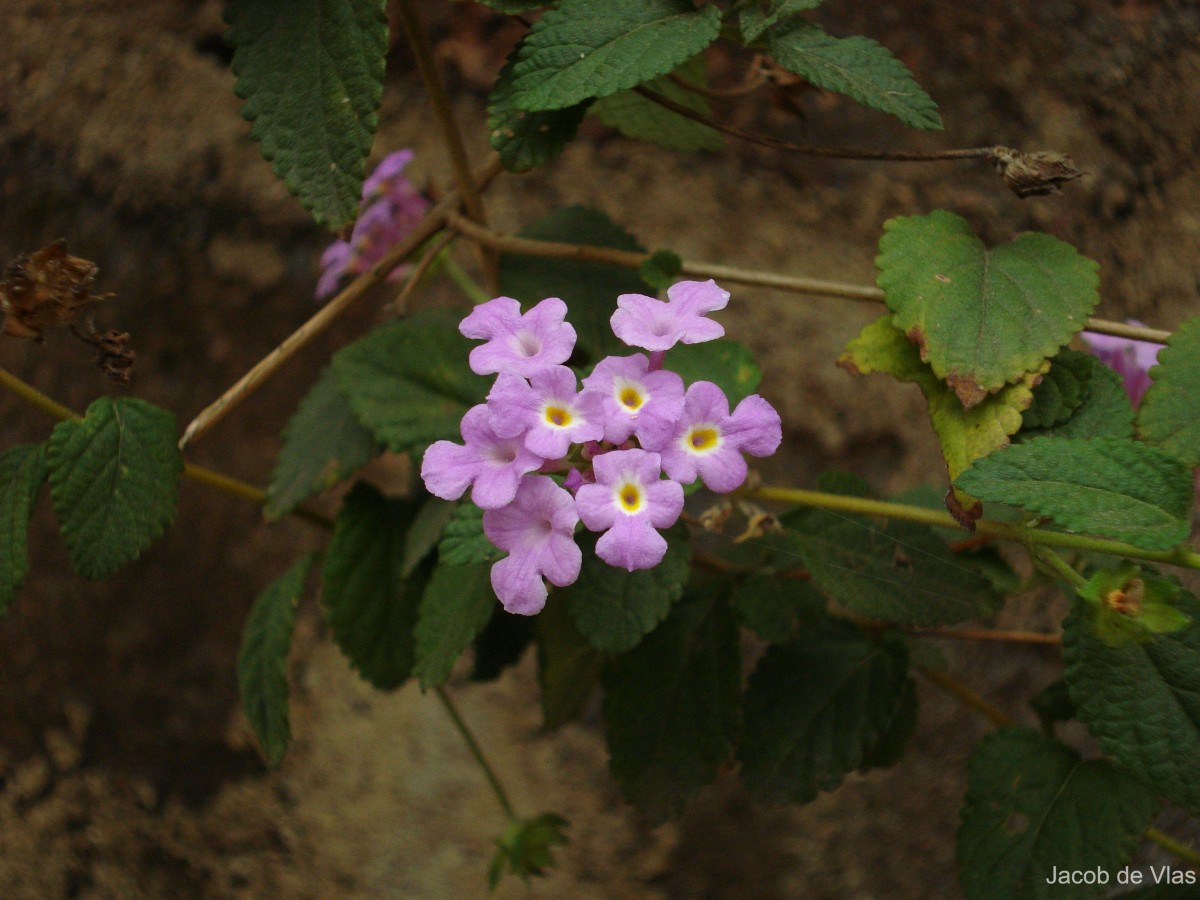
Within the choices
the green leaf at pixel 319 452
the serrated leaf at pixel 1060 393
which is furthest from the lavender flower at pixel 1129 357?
the green leaf at pixel 319 452

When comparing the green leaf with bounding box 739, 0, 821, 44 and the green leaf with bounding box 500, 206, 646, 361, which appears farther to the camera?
the green leaf with bounding box 500, 206, 646, 361

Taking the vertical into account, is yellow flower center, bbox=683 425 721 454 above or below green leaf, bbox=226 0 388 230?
below

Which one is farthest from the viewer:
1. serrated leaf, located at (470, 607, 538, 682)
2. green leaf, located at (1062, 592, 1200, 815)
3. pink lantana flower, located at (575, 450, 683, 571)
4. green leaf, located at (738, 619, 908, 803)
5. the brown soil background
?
the brown soil background

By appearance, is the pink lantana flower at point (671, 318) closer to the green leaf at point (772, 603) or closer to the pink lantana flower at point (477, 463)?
the pink lantana flower at point (477, 463)

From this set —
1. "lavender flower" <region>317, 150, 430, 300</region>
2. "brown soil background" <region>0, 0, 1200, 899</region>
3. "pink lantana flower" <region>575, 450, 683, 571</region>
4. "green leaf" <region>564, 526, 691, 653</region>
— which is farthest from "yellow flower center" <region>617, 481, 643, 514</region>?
"brown soil background" <region>0, 0, 1200, 899</region>

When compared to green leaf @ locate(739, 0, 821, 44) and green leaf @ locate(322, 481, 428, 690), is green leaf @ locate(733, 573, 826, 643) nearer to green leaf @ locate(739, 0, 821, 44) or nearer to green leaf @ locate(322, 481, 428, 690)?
green leaf @ locate(322, 481, 428, 690)

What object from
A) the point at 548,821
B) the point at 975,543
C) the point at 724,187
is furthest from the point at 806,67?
the point at 548,821

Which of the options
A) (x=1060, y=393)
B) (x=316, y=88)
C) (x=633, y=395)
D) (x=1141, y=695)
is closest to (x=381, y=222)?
(x=316, y=88)

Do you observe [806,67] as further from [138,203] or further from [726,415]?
[138,203]

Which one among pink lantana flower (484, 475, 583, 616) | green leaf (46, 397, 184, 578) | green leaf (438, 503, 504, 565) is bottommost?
green leaf (46, 397, 184, 578)
